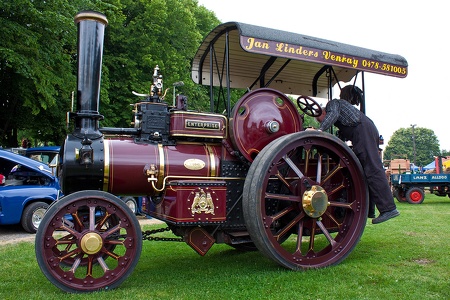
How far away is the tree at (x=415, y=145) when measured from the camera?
66.1 meters

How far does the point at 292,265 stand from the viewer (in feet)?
13.8

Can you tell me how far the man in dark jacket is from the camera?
15.6 ft

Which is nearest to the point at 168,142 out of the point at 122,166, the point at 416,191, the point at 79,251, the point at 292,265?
the point at 122,166

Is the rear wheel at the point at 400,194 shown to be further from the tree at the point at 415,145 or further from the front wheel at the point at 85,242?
the tree at the point at 415,145

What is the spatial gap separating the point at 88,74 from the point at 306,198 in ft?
7.76

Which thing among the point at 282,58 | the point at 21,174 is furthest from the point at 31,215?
the point at 282,58

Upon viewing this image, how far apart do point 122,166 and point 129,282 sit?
1040 millimetres

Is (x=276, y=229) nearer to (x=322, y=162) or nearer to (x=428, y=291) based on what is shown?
(x=322, y=162)

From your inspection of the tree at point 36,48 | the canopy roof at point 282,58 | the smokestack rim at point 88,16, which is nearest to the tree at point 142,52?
the tree at point 36,48

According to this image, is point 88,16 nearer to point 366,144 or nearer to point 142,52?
point 366,144

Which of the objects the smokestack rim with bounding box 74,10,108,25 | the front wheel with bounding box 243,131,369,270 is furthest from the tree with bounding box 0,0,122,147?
the front wheel with bounding box 243,131,369,270

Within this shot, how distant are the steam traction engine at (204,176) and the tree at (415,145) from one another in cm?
6426

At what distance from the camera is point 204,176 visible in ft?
14.2

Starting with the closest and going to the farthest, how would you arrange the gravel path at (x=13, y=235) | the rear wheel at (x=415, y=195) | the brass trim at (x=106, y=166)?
the brass trim at (x=106, y=166), the gravel path at (x=13, y=235), the rear wheel at (x=415, y=195)
